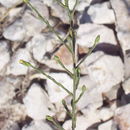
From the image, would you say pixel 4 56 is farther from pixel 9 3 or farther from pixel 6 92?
pixel 9 3

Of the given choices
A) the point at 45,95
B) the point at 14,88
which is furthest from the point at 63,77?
the point at 14,88

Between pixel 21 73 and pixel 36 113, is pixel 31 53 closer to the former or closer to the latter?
pixel 21 73

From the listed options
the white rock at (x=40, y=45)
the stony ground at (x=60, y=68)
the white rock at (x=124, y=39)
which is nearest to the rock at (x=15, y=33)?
the stony ground at (x=60, y=68)

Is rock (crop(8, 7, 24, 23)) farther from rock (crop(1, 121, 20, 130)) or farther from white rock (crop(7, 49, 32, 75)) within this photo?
rock (crop(1, 121, 20, 130))

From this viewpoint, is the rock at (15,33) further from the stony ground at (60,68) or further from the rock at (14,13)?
the rock at (14,13)

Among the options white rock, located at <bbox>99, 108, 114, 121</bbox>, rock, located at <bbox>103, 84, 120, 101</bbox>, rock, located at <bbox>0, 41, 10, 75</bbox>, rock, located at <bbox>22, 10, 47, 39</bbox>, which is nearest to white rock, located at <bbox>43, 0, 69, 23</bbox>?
rock, located at <bbox>22, 10, 47, 39</bbox>

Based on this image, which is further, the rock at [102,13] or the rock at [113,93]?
the rock at [102,13]

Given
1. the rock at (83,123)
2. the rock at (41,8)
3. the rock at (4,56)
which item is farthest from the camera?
the rock at (41,8)

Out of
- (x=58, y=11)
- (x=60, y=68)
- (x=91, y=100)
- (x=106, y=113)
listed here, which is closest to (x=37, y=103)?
(x=60, y=68)
